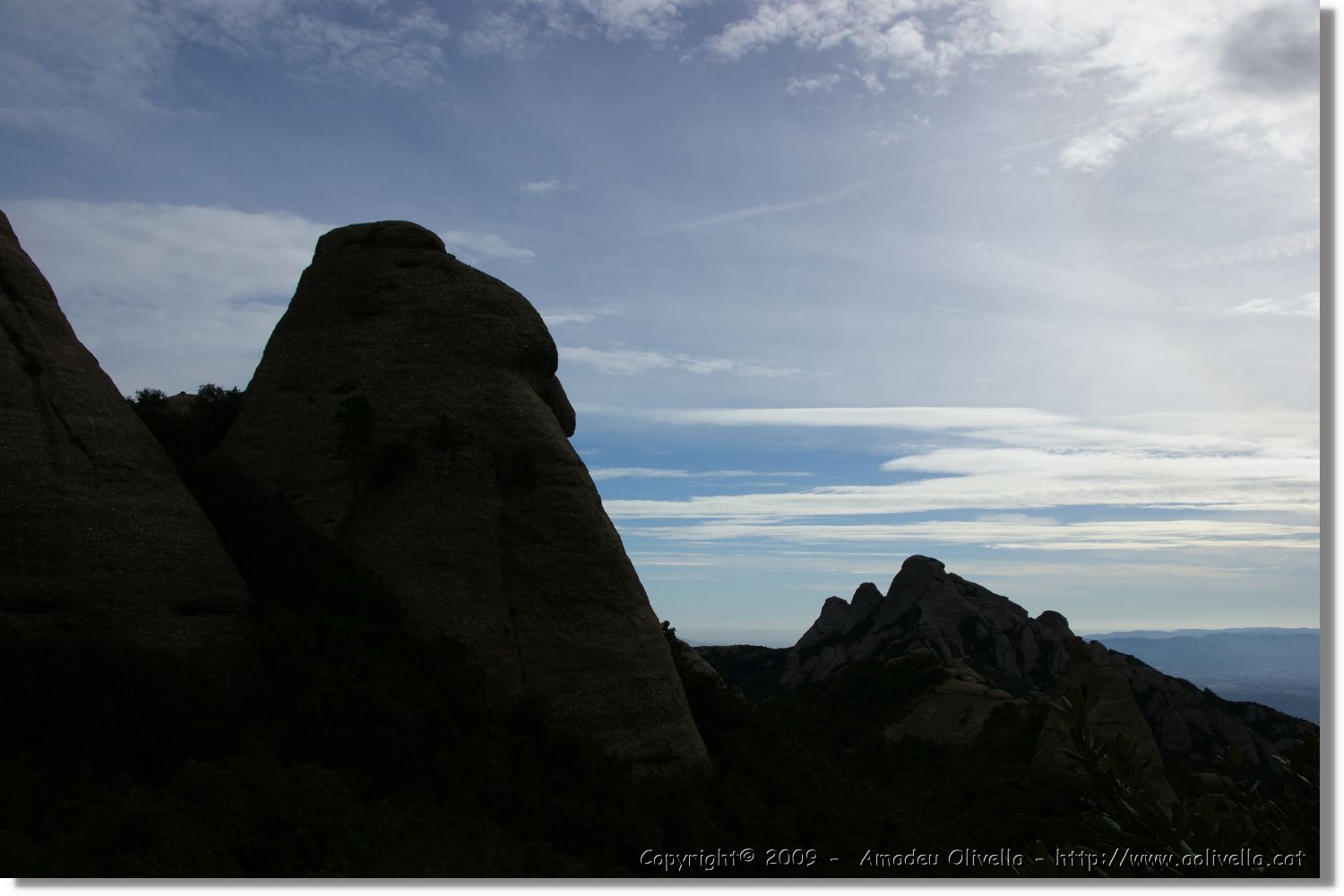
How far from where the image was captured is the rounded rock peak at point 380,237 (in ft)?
131

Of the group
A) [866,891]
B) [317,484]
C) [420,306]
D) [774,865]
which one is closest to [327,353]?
[420,306]

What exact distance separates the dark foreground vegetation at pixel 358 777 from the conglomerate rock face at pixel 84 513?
1245 mm

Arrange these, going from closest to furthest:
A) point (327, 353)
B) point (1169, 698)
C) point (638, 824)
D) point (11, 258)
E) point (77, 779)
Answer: point (77, 779) < point (638, 824) < point (11, 258) < point (327, 353) < point (1169, 698)

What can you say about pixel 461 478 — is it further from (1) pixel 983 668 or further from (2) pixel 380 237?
(1) pixel 983 668

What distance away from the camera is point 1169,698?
250 ft

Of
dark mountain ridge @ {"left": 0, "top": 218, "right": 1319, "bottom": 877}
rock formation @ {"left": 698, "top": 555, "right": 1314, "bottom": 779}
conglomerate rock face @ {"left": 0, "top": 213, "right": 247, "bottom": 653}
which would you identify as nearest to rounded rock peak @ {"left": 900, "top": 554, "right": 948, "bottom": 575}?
rock formation @ {"left": 698, "top": 555, "right": 1314, "bottom": 779}

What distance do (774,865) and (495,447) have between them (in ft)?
58.4

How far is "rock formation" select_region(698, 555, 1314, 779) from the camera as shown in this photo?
171 feet

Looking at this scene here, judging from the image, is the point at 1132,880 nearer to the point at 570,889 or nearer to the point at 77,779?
the point at 570,889

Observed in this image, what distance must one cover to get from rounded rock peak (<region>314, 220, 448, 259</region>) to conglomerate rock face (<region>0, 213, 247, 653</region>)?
12.2 metres

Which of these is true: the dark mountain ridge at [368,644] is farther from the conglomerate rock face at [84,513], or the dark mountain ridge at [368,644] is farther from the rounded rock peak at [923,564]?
the rounded rock peak at [923,564]

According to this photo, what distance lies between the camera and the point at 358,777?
949 inches

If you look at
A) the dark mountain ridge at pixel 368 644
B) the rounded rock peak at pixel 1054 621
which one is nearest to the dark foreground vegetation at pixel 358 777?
the dark mountain ridge at pixel 368 644

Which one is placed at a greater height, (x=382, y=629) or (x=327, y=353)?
(x=327, y=353)
